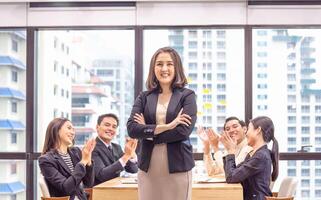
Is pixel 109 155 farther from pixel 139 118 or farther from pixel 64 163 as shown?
pixel 139 118

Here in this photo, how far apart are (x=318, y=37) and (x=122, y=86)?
242 centimetres

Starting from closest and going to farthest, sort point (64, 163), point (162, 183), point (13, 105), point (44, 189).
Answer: point (162, 183) → point (44, 189) → point (64, 163) → point (13, 105)

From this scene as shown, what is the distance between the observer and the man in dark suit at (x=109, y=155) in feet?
14.1

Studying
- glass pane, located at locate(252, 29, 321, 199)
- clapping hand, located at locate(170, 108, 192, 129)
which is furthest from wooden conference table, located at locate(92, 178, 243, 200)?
glass pane, located at locate(252, 29, 321, 199)

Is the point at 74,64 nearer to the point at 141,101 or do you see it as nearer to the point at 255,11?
the point at 255,11

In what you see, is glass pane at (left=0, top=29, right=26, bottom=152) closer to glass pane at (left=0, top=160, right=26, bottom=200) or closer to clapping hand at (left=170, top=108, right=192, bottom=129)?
glass pane at (left=0, top=160, right=26, bottom=200)

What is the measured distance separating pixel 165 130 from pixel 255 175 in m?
1.19

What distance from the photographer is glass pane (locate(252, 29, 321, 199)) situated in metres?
5.91

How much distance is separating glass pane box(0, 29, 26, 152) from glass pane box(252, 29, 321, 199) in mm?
2810

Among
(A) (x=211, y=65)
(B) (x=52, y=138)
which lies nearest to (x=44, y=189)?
(B) (x=52, y=138)

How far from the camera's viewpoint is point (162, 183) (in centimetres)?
266

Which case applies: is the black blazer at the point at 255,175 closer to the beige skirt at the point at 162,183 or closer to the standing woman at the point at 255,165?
the standing woman at the point at 255,165

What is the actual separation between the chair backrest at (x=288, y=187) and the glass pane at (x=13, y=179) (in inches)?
130

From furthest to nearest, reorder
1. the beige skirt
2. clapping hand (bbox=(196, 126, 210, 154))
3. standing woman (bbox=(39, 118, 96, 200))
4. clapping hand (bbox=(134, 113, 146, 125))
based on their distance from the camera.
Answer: clapping hand (bbox=(196, 126, 210, 154)), standing woman (bbox=(39, 118, 96, 200)), clapping hand (bbox=(134, 113, 146, 125)), the beige skirt
